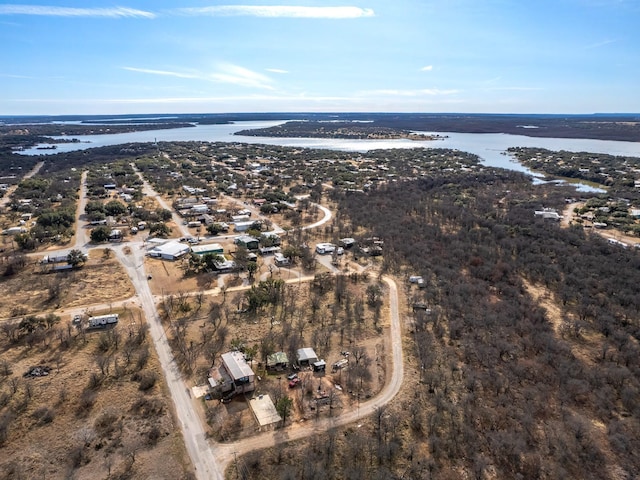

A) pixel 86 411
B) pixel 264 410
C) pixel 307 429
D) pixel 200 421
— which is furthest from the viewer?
pixel 264 410

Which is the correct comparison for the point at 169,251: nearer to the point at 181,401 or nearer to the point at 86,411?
the point at 86,411

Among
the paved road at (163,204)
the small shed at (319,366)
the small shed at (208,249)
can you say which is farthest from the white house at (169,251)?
the small shed at (319,366)

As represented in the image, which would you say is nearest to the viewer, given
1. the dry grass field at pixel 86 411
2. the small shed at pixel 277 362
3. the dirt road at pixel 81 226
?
the dry grass field at pixel 86 411

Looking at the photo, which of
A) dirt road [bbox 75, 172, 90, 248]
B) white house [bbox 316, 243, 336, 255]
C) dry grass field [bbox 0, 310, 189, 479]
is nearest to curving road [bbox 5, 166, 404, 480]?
dry grass field [bbox 0, 310, 189, 479]

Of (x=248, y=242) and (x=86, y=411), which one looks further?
(x=248, y=242)

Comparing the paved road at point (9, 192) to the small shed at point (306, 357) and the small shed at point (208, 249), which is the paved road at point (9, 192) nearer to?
the small shed at point (208, 249)

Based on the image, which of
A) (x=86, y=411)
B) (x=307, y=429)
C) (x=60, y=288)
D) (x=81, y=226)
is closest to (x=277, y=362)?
(x=307, y=429)

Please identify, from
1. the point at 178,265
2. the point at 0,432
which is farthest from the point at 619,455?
the point at 178,265

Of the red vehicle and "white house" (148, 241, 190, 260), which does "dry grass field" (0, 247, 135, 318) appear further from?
the red vehicle
